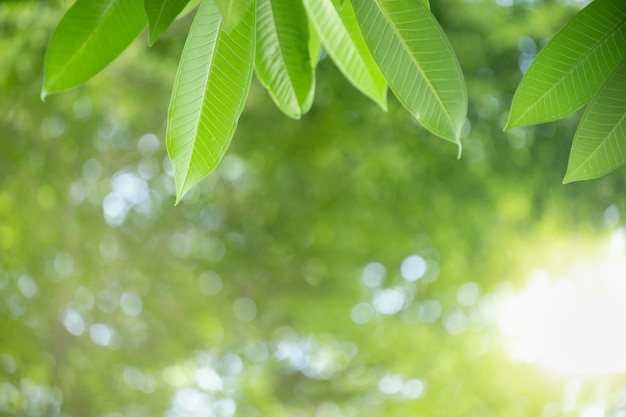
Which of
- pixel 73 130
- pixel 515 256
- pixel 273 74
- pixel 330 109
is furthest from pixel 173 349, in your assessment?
pixel 273 74

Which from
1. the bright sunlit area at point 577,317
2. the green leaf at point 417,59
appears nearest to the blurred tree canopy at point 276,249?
the bright sunlit area at point 577,317

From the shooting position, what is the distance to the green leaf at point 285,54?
1.43 ft

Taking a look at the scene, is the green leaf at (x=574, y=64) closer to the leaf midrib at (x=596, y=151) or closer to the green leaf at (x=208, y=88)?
the leaf midrib at (x=596, y=151)

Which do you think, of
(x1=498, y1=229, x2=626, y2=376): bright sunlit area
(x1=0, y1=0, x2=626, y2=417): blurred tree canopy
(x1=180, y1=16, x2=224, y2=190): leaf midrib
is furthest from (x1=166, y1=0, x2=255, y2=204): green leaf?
(x1=498, y1=229, x2=626, y2=376): bright sunlit area

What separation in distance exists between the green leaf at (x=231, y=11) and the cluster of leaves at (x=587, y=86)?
0.17m

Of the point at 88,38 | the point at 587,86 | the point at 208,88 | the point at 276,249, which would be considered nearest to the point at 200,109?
the point at 208,88

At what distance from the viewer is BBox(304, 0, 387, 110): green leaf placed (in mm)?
435

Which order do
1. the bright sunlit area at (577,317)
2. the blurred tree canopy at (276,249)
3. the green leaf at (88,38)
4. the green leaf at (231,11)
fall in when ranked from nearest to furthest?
the green leaf at (231,11)
the green leaf at (88,38)
the blurred tree canopy at (276,249)
the bright sunlit area at (577,317)

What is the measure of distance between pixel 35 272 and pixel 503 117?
7.05 ft

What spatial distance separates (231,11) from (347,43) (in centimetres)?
18

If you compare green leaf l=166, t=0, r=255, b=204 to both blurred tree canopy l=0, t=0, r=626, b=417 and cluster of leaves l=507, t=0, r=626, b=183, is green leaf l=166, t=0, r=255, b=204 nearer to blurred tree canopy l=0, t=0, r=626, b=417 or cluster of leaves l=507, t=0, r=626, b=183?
cluster of leaves l=507, t=0, r=626, b=183

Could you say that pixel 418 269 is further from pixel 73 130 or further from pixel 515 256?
pixel 73 130

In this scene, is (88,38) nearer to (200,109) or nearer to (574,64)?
(200,109)

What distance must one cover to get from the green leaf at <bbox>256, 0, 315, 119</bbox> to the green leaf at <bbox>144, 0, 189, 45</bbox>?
97 millimetres
